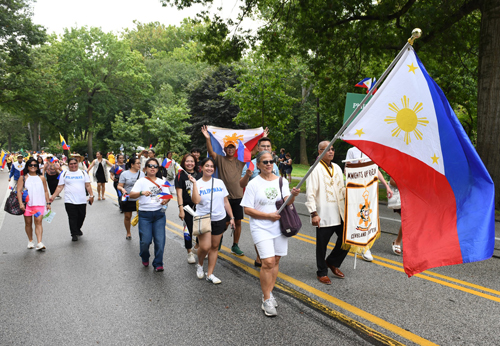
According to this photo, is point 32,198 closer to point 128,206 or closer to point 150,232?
point 128,206

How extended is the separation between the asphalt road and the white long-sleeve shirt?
870 millimetres

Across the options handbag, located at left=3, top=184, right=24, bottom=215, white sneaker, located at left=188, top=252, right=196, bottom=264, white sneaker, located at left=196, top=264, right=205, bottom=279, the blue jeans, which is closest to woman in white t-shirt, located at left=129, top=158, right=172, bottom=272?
the blue jeans

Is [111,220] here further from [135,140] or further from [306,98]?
[135,140]

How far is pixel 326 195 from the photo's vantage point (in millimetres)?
4840

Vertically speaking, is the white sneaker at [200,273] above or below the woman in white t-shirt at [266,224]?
below

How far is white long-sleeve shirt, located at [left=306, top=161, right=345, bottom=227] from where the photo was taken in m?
4.80

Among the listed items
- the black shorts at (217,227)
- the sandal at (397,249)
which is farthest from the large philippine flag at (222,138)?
the sandal at (397,249)

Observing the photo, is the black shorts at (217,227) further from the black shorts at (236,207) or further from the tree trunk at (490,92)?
the tree trunk at (490,92)

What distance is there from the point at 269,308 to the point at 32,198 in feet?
17.7

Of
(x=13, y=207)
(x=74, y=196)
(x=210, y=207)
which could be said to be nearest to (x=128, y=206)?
(x=74, y=196)

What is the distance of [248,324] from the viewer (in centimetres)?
364

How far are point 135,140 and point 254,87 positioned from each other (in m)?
30.6

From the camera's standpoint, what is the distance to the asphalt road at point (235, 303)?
3424 millimetres

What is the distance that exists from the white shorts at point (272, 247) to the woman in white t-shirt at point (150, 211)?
85.9 inches
